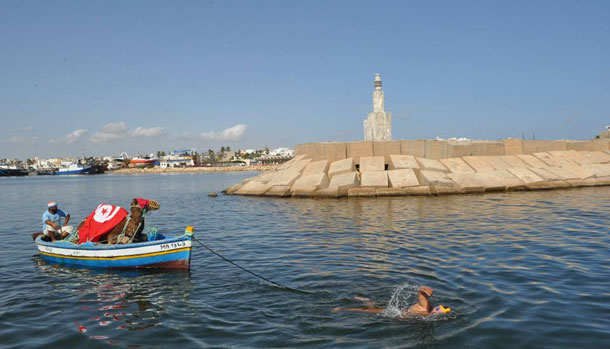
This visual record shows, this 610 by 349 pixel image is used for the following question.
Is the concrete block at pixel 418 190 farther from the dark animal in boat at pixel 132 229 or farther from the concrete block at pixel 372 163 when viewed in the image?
the dark animal in boat at pixel 132 229

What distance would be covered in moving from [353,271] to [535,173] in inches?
1031

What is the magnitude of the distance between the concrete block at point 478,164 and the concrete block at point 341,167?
354 inches

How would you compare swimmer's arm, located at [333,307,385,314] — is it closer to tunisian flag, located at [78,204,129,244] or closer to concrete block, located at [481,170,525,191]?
tunisian flag, located at [78,204,129,244]

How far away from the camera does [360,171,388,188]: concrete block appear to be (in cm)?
3034

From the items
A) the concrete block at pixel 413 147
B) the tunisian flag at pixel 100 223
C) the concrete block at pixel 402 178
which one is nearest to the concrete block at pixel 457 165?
the concrete block at pixel 413 147

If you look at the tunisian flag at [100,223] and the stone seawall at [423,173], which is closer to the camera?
the tunisian flag at [100,223]

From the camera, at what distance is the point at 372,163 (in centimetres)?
3338

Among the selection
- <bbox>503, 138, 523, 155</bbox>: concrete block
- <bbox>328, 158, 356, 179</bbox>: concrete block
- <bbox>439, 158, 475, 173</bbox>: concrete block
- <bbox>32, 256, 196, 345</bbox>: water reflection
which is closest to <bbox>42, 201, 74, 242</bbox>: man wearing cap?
<bbox>32, 256, 196, 345</bbox>: water reflection

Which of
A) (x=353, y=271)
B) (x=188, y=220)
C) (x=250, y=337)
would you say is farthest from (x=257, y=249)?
(x=188, y=220)

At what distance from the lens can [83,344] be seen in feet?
26.1

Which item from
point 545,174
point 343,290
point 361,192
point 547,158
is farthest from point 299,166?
point 343,290

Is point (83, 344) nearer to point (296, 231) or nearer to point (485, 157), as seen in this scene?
point (296, 231)

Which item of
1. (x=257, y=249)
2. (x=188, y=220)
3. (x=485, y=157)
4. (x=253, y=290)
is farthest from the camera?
(x=485, y=157)

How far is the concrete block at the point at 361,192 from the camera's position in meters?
30.0
